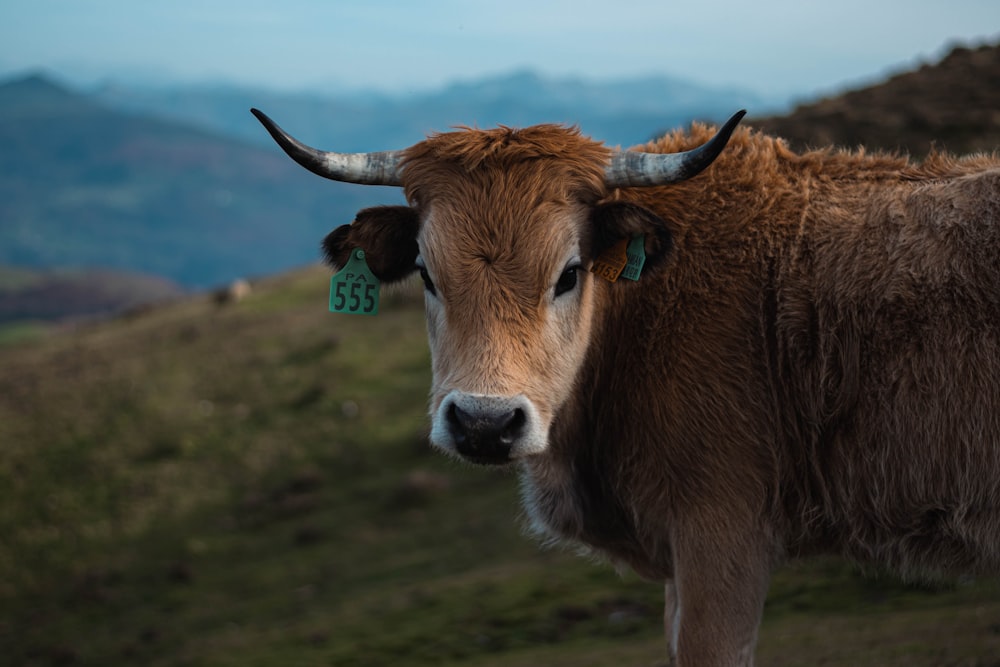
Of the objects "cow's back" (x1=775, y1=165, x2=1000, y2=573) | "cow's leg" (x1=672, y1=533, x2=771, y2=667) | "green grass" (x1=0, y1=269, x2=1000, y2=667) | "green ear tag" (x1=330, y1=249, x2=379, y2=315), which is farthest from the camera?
"green grass" (x1=0, y1=269, x2=1000, y2=667)

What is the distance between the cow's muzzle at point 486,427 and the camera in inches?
201

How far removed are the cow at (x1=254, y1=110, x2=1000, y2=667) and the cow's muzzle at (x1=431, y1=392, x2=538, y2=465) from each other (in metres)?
0.01

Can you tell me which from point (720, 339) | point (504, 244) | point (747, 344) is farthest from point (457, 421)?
point (747, 344)

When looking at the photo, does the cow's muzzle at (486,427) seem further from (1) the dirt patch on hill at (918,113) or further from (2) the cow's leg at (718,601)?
(1) the dirt patch on hill at (918,113)

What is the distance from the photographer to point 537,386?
556 centimetres

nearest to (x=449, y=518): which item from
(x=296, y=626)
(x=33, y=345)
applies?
(x=296, y=626)

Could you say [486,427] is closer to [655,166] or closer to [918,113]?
[655,166]

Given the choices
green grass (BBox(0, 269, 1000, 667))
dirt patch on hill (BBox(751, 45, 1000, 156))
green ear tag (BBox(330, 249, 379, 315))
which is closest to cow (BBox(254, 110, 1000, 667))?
green ear tag (BBox(330, 249, 379, 315))

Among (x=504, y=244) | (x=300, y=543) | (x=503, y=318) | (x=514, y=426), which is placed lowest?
(x=300, y=543)

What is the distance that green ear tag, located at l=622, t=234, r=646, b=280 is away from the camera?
5.89 meters

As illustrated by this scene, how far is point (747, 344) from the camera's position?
5918 millimetres

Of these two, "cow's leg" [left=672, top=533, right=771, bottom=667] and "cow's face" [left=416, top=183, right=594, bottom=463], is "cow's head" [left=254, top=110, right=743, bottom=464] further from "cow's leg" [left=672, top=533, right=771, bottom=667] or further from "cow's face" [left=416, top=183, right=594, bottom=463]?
"cow's leg" [left=672, top=533, right=771, bottom=667]

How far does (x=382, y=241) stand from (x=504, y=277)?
3.53 feet

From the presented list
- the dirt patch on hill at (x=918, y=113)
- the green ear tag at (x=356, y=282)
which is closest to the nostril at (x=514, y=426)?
the green ear tag at (x=356, y=282)
